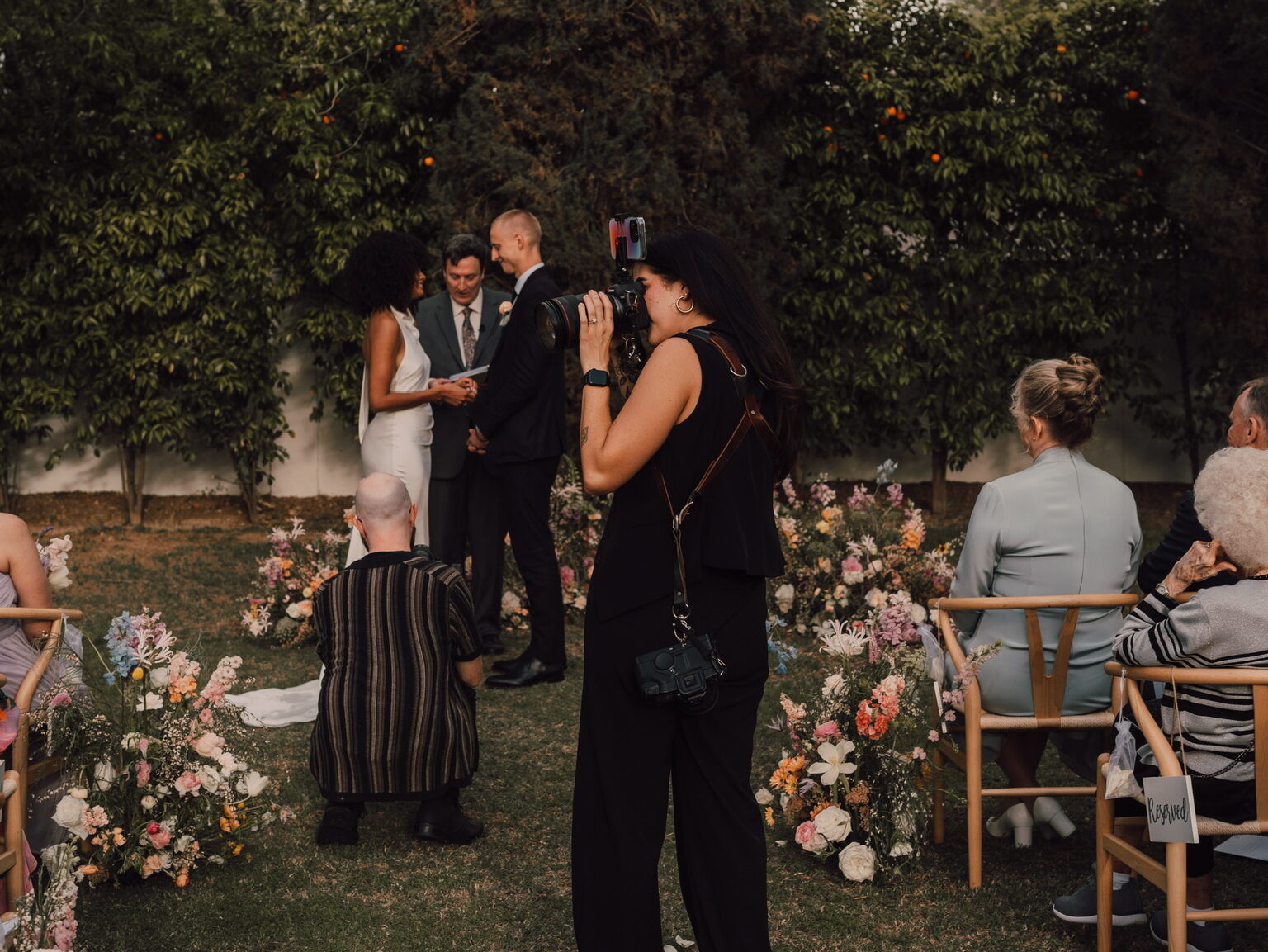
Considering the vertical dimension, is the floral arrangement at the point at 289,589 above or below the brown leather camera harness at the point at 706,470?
below

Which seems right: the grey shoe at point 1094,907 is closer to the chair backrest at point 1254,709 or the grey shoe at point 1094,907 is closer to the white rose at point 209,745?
the chair backrest at point 1254,709

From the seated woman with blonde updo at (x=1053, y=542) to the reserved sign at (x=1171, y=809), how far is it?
0.95 m

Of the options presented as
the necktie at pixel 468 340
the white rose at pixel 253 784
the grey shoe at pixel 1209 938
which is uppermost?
the necktie at pixel 468 340

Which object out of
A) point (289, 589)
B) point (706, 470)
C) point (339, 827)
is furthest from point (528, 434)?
point (706, 470)

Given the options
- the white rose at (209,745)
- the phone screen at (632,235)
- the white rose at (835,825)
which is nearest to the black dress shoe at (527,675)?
the white rose at (209,745)

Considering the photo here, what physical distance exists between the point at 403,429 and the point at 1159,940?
11.8 feet

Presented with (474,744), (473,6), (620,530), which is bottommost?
(474,744)

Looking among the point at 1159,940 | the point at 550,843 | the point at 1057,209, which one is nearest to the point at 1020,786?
the point at 1159,940

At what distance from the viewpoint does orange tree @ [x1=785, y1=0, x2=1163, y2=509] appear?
946cm

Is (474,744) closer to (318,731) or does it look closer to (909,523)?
(318,731)

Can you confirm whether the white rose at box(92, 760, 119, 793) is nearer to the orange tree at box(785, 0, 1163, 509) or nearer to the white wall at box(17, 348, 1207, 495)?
the orange tree at box(785, 0, 1163, 509)

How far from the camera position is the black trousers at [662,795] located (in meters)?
2.53

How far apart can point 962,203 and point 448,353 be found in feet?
17.3

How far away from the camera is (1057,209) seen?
32.0 ft
